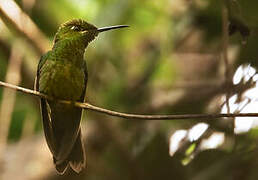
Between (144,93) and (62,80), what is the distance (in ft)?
6.16

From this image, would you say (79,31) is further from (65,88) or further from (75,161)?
(75,161)

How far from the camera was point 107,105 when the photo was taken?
4582 mm

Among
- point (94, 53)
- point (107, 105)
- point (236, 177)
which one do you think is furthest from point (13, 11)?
point (236, 177)

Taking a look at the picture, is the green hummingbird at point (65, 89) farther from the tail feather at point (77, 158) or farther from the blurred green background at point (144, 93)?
the blurred green background at point (144, 93)

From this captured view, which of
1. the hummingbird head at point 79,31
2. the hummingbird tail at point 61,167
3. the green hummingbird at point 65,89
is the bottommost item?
the hummingbird tail at point 61,167

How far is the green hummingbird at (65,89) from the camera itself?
9.57ft

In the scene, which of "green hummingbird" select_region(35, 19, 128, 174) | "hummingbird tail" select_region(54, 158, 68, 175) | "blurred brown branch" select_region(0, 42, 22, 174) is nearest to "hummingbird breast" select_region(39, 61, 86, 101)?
"green hummingbird" select_region(35, 19, 128, 174)

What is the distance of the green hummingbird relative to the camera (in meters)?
2.92

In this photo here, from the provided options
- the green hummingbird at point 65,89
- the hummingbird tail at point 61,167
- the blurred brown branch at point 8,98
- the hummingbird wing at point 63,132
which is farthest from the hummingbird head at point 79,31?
the blurred brown branch at point 8,98

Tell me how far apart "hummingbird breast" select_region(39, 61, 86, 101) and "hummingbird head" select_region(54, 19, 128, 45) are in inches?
7.4

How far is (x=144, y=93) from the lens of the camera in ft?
15.5

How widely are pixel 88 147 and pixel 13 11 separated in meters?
1.35

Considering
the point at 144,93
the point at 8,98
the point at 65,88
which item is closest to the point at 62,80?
the point at 65,88

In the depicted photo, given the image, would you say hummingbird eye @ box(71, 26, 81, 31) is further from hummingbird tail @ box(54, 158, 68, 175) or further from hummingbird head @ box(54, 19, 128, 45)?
hummingbird tail @ box(54, 158, 68, 175)
